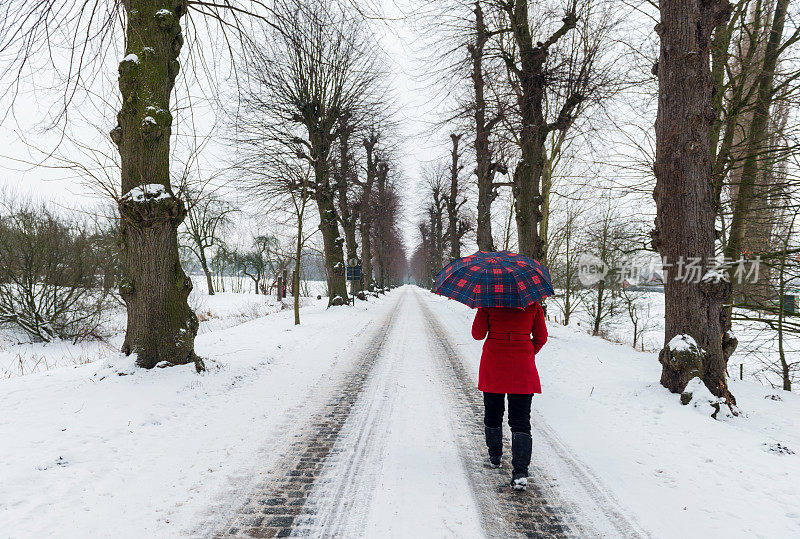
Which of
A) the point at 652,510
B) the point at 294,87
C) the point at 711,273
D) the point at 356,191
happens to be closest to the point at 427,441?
the point at 652,510

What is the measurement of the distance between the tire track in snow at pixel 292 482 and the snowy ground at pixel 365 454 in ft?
0.19

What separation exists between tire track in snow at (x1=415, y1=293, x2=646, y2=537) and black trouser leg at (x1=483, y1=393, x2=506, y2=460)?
146mm

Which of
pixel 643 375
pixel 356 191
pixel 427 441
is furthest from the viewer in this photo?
pixel 356 191

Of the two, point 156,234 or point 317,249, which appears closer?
point 156,234

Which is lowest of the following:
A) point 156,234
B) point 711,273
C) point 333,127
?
point 711,273

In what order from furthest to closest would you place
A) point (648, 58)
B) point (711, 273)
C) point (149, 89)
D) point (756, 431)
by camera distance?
point (648, 58)
point (149, 89)
point (711, 273)
point (756, 431)

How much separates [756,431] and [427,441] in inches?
147

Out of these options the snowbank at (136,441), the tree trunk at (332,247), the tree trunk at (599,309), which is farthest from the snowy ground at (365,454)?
the tree trunk at (332,247)

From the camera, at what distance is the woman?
109 inches

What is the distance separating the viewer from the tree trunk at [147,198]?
16.5 ft

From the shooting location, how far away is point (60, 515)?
2.34 metres

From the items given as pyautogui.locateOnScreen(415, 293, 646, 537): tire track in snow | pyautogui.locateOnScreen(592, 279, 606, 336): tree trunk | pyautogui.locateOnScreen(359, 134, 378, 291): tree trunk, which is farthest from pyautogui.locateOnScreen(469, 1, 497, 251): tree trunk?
pyautogui.locateOnScreen(415, 293, 646, 537): tire track in snow

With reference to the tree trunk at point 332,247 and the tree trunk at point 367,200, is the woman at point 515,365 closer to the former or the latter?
the tree trunk at point 332,247

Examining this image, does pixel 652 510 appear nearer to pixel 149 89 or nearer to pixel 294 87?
pixel 149 89
